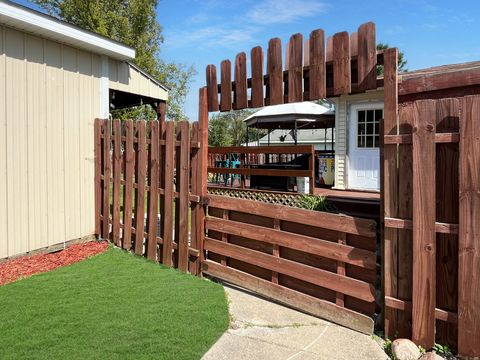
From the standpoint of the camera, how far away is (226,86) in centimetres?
402

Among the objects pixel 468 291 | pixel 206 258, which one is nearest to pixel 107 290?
pixel 206 258

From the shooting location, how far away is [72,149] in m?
5.41

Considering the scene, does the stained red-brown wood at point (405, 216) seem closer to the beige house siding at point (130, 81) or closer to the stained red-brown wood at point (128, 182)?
the stained red-brown wood at point (128, 182)

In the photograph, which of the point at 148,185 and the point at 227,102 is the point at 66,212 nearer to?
the point at 148,185

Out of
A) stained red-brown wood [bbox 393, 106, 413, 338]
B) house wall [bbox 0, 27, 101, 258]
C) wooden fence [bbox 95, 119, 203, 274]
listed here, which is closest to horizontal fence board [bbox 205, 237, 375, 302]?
stained red-brown wood [bbox 393, 106, 413, 338]

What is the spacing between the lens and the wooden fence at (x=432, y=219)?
2342 mm

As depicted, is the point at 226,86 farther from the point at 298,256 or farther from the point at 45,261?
the point at 45,261

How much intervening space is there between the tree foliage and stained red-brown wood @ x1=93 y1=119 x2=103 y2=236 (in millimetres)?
29943

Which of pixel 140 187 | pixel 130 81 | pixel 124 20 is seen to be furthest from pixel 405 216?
pixel 124 20

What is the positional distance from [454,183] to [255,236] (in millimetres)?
1913

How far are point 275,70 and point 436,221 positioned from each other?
1.99 m

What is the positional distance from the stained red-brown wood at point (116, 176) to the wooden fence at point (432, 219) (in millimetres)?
3819

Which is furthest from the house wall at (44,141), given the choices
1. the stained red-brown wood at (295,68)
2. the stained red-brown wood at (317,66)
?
the stained red-brown wood at (317,66)

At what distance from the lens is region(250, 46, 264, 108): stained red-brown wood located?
143 inches
